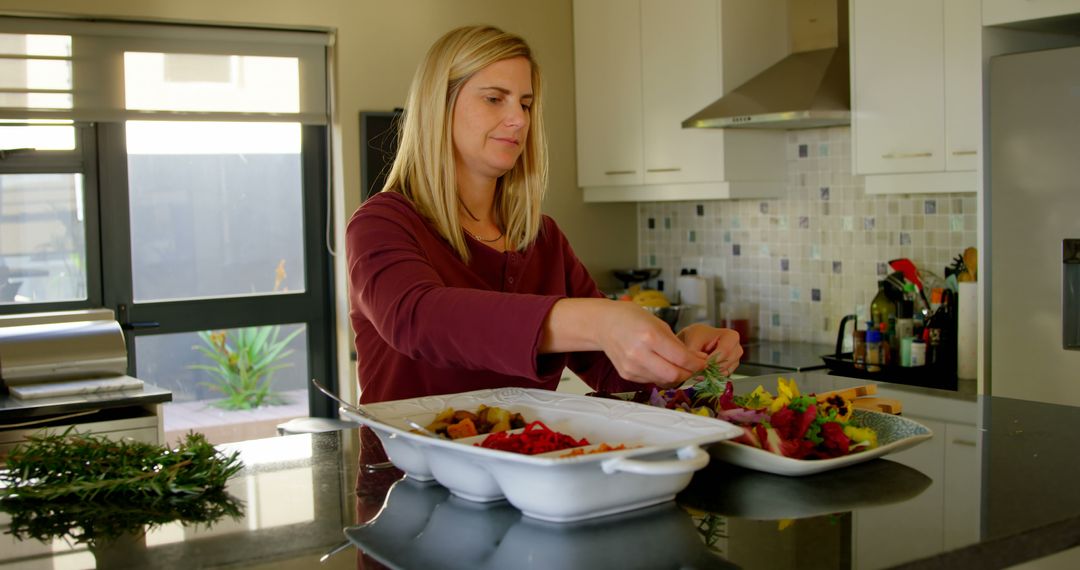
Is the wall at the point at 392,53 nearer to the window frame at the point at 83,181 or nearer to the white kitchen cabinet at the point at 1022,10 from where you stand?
the window frame at the point at 83,181

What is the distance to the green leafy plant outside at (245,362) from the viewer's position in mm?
3928

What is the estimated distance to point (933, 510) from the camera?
3.64 feet

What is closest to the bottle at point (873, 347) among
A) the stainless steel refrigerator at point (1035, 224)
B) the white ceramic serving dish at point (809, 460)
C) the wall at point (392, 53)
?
the stainless steel refrigerator at point (1035, 224)

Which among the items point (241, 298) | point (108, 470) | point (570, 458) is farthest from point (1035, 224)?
point (241, 298)

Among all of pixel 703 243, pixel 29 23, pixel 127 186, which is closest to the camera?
pixel 29 23

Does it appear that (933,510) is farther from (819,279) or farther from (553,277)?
(819,279)

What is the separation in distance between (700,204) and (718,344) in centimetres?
287

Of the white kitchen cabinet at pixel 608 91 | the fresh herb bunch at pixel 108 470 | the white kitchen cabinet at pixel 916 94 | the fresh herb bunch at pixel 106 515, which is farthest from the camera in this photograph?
the white kitchen cabinet at pixel 608 91

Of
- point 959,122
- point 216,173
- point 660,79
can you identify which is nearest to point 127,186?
point 216,173

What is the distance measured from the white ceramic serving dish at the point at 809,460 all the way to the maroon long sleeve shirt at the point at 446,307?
0.23 metres

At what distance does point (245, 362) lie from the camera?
3992 millimetres

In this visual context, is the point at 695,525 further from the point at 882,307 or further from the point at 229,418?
the point at 229,418

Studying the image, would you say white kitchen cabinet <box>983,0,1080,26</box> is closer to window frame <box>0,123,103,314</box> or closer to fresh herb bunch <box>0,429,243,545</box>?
fresh herb bunch <box>0,429,243,545</box>

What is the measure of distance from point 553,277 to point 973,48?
5.36 feet
